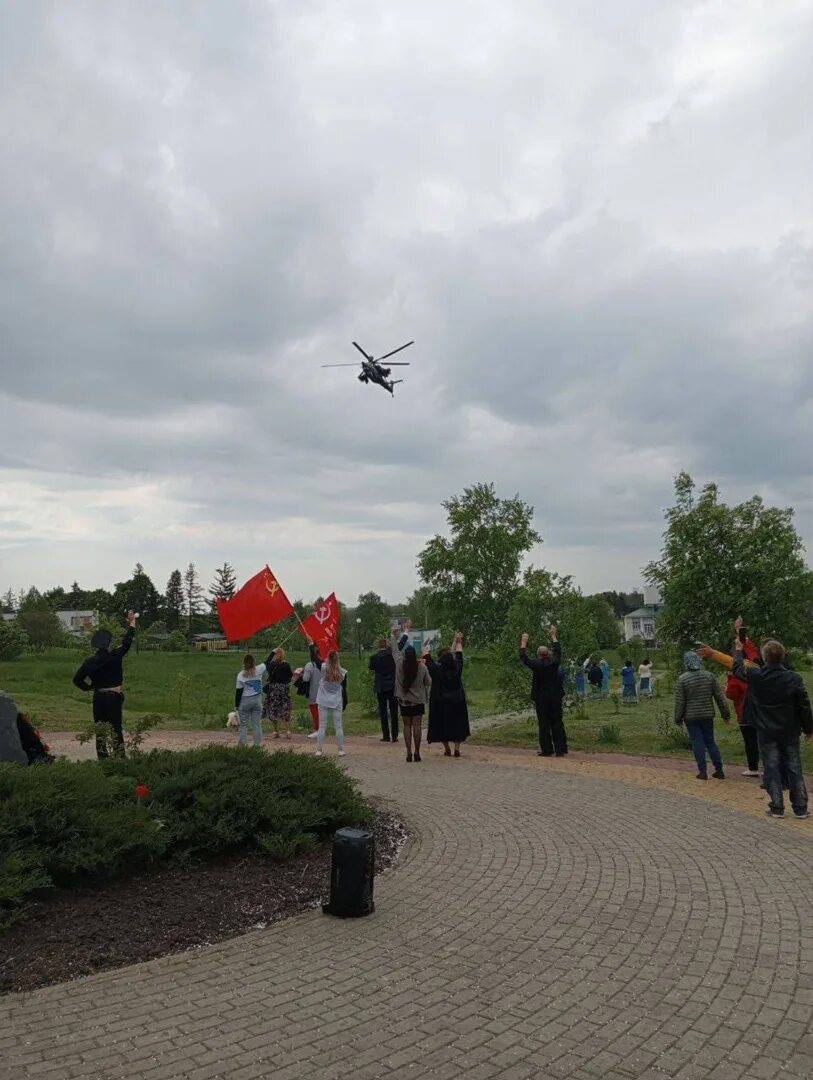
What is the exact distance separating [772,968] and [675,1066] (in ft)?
4.50

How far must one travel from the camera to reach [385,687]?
1502 cm

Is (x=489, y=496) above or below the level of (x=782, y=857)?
above

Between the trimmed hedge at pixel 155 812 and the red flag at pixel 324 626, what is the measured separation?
6.98 metres

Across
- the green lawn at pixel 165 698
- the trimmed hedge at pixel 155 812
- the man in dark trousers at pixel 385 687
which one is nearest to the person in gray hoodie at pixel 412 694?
the man in dark trousers at pixel 385 687

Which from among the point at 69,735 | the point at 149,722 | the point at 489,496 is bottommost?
the point at 69,735

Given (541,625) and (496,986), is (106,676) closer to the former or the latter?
(496,986)

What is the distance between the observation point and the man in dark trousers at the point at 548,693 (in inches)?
503

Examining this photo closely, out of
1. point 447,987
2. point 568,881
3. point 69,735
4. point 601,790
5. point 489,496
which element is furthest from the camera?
point 489,496

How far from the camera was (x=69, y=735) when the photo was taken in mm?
17797

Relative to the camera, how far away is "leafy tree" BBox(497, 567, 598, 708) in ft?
57.5

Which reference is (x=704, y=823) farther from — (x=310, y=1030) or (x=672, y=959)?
(x=310, y=1030)

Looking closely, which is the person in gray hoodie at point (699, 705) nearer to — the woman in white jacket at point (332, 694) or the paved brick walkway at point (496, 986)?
the paved brick walkway at point (496, 986)

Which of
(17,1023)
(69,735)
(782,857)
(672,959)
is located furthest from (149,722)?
(69,735)

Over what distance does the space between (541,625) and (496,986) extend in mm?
13698
